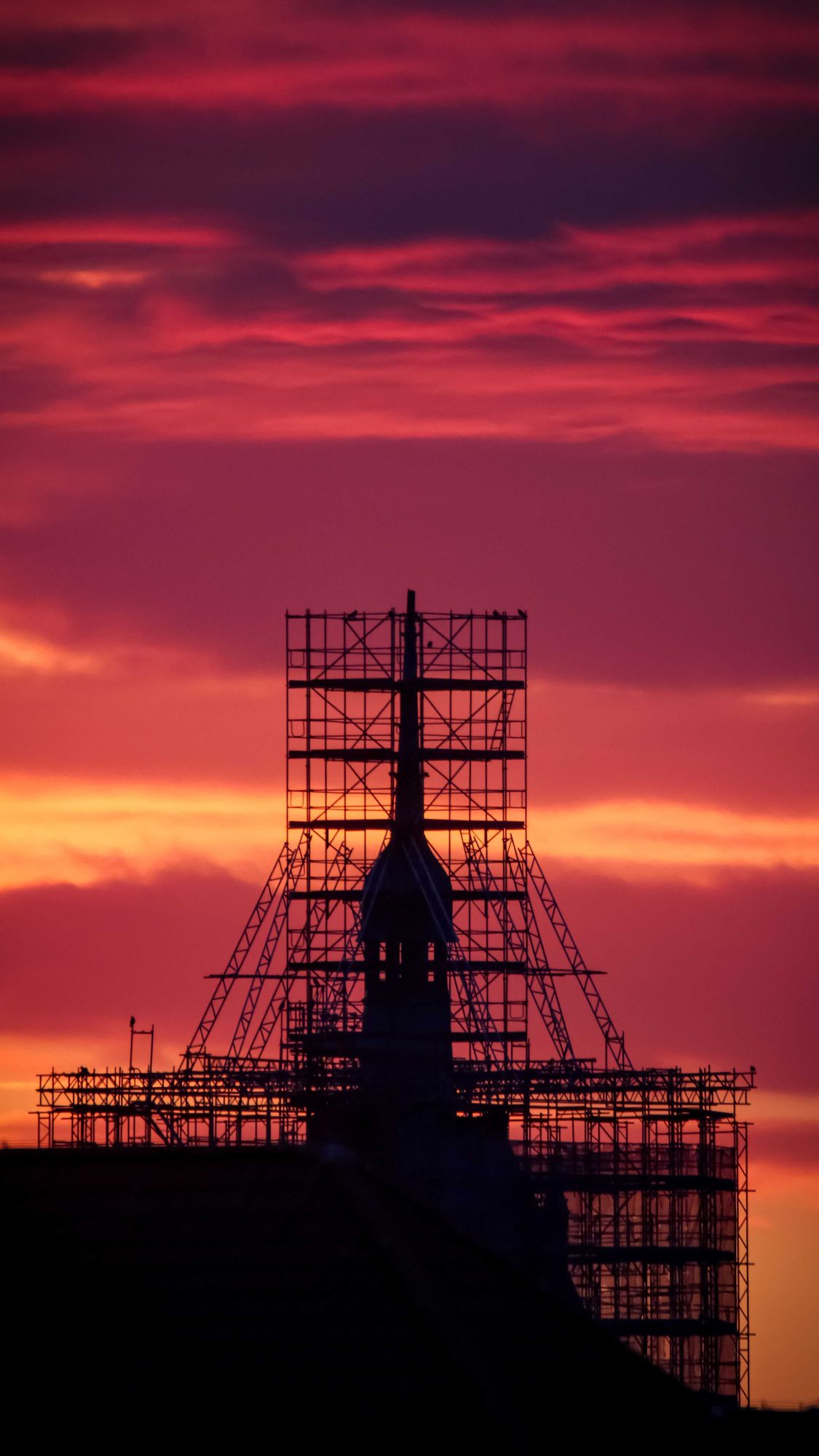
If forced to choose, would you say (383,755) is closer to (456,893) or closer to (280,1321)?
(456,893)

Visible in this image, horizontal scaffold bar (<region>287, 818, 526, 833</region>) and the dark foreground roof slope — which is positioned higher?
horizontal scaffold bar (<region>287, 818, 526, 833</region>)

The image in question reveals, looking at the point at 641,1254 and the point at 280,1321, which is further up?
the point at 641,1254

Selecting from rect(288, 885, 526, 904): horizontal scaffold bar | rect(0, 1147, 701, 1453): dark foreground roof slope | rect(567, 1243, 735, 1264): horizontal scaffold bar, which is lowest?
rect(0, 1147, 701, 1453): dark foreground roof slope

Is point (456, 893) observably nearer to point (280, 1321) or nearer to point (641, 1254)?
point (641, 1254)

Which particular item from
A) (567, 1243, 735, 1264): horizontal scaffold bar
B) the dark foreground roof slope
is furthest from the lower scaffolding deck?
the dark foreground roof slope

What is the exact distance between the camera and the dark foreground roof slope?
3503cm

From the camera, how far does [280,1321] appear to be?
121ft

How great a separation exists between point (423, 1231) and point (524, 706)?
61.4m

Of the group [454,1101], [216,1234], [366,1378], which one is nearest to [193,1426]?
[366,1378]

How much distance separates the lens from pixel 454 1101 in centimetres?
8981

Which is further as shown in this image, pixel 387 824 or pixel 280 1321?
pixel 387 824

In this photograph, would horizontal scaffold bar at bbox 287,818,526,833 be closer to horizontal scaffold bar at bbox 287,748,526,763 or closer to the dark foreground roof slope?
horizontal scaffold bar at bbox 287,748,526,763

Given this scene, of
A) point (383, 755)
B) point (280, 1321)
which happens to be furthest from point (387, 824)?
point (280, 1321)

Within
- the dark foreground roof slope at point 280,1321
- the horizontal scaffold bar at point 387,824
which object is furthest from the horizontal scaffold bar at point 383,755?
the dark foreground roof slope at point 280,1321
